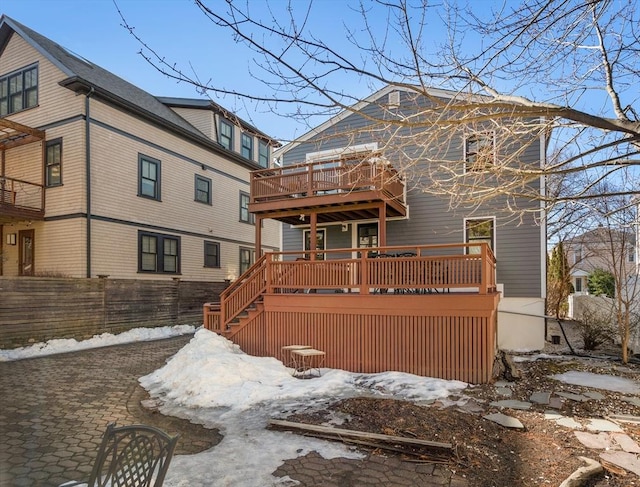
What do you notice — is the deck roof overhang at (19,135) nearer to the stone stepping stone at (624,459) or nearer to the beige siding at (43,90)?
the beige siding at (43,90)

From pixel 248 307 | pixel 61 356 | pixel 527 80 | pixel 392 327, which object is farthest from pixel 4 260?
pixel 527 80

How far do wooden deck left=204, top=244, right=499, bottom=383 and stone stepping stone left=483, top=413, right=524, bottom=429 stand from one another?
180cm

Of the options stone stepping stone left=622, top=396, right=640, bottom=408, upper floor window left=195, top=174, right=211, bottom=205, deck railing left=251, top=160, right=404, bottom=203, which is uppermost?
upper floor window left=195, top=174, right=211, bottom=205

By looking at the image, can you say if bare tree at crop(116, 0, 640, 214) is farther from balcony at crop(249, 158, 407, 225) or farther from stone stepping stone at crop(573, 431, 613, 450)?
balcony at crop(249, 158, 407, 225)

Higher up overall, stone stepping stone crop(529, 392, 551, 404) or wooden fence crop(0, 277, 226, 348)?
wooden fence crop(0, 277, 226, 348)

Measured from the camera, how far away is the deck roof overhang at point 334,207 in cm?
1108

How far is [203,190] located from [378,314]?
1270 cm

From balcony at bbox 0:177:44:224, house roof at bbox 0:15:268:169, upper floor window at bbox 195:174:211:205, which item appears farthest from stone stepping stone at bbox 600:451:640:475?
upper floor window at bbox 195:174:211:205

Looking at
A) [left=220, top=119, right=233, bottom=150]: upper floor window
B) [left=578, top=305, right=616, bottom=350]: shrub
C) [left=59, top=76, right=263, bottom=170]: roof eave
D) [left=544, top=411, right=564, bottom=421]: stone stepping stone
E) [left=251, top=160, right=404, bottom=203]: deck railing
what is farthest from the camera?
[left=220, top=119, right=233, bottom=150]: upper floor window

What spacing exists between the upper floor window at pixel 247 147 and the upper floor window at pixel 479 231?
42.9 ft

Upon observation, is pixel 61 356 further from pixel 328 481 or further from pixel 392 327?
pixel 328 481

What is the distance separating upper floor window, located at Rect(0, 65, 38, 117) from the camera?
14.5 m

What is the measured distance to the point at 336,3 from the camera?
14.6 ft

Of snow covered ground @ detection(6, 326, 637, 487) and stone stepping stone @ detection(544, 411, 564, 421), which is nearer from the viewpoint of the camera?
snow covered ground @ detection(6, 326, 637, 487)
